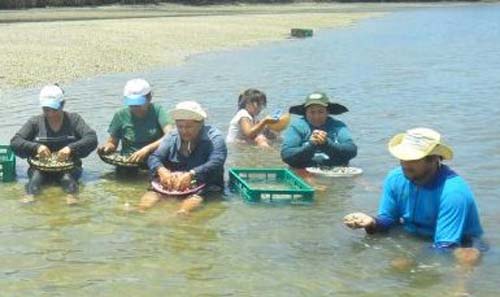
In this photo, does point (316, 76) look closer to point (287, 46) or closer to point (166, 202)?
point (287, 46)

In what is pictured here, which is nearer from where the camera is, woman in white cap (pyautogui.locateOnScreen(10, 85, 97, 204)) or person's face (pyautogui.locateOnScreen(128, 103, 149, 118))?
woman in white cap (pyautogui.locateOnScreen(10, 85, 97, 204))

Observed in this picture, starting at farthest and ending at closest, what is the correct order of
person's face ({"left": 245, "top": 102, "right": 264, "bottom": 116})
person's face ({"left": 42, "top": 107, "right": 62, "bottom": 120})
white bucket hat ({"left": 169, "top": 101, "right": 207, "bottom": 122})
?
person's face ({"left": 245, "top": 102, "right": 264, "bottom": 116})
person's face ({"left": 42, "top": 107, "right": 62, "bottom": 120})
white bucket hat ({"left": 169, "top": 101, "right": 207, "bottom": 122})

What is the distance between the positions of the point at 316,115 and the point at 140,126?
2.09 meters

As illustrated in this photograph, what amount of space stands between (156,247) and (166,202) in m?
1.41

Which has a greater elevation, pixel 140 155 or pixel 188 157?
pixel 188 157

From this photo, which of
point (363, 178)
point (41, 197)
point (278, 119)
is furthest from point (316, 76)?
point (41, 197)

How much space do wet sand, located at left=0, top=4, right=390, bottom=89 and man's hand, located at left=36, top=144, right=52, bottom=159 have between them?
1059 centimetres

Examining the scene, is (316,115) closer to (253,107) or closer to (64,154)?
(253,107)

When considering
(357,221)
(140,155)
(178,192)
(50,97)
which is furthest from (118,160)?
(357,221)

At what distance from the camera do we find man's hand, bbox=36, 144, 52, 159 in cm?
929

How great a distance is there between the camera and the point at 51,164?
9352 millimetres

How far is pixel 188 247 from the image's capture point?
7543mm

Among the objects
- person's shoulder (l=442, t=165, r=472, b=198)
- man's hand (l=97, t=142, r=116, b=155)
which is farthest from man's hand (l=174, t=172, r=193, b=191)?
person's shoulder (l=442, t=165, r=472, b=198)

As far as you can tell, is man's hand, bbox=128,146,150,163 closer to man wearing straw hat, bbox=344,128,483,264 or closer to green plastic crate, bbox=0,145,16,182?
green plastic crate, bbox=0,145,16,182
